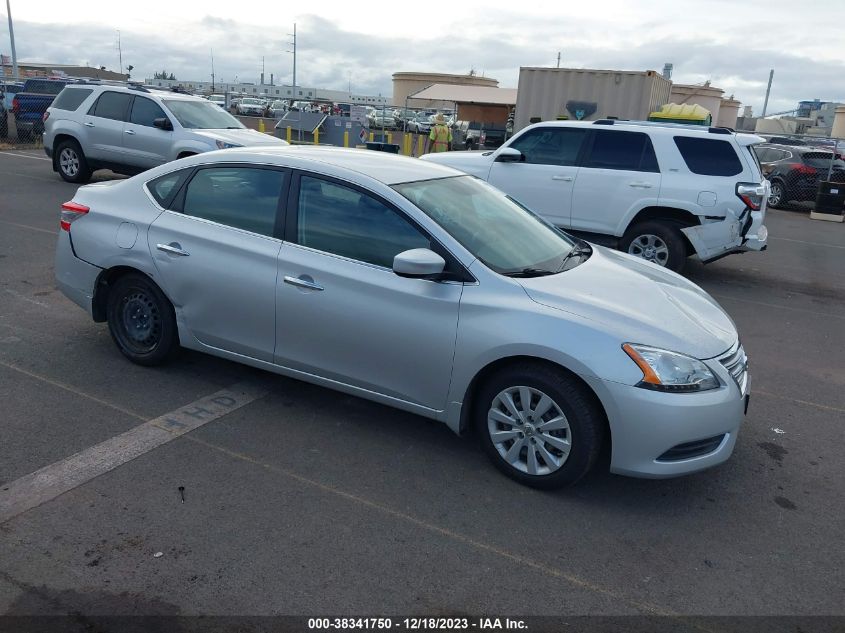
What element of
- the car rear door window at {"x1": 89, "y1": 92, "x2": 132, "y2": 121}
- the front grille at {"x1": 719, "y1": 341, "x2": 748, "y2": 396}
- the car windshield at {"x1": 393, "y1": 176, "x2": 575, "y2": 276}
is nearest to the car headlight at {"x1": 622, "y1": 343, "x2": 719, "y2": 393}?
the front grille at {"x1": 719, "y1": 341, "x2": 748, "y2": 396}

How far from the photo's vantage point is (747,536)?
3.74 metres

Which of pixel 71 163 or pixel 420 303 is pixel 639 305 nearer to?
pixel 420 303

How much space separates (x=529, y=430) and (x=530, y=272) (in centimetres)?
95

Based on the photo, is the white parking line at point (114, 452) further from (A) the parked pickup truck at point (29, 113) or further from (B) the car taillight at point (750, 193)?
(A) the parked pickup truck at point (29, 113)

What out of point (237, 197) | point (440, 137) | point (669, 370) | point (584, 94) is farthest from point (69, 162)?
point (669, 370)

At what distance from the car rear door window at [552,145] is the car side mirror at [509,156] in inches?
7.0

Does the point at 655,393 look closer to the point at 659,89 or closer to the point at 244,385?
the point at 244,385

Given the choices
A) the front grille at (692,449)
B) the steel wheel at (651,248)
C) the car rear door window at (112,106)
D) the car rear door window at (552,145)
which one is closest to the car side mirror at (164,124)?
the car rear door window at (112,106)

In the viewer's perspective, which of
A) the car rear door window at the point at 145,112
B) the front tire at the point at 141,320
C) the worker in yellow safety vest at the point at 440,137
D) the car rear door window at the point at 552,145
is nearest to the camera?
the front tire at the point at 141,320

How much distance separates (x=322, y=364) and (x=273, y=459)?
64 centimetres

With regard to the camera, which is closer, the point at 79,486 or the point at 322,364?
the point at 79,486

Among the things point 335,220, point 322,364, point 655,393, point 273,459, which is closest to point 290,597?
point 273,459

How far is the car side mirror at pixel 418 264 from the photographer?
156 inches

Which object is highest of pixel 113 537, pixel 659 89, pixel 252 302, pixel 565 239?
pixel 659 89
